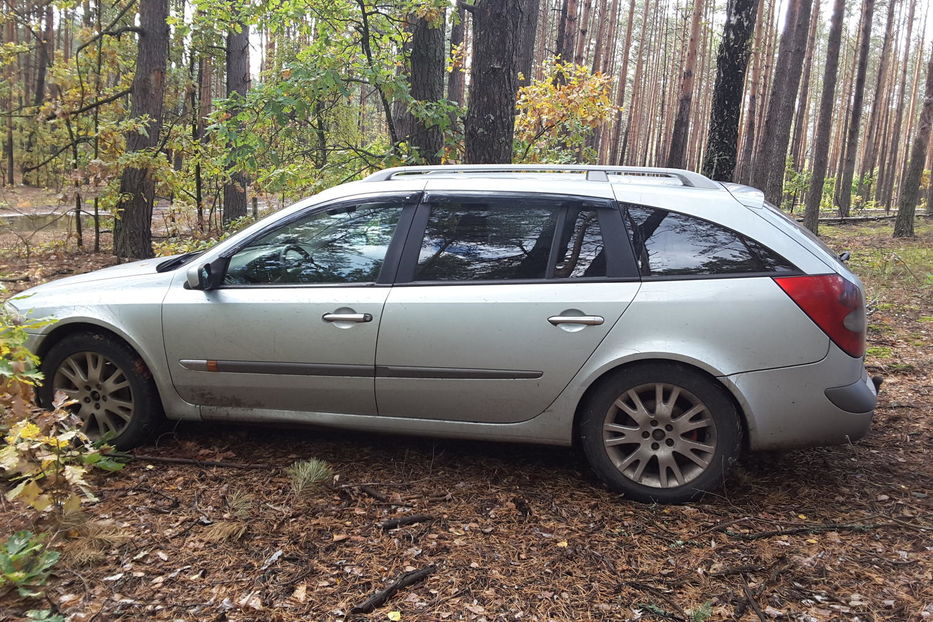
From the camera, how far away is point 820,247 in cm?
351

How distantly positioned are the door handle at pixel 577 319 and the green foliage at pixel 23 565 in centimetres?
248

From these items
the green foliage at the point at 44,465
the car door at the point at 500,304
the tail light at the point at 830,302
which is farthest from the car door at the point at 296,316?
the tail light at the point at 830,302

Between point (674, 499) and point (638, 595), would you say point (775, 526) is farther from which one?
point (638, 595)

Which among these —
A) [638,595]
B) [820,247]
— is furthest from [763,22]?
[638,595]

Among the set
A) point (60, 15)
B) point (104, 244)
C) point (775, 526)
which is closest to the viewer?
point (775, 526)

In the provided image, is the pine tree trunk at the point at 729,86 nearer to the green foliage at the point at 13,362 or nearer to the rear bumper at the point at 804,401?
the rear bumper at the point at 804,401

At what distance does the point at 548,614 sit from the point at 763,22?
31.1 metres

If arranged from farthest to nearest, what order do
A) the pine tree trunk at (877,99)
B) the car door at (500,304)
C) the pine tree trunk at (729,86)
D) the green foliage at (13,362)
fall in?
the pine tree trunk at (877,99) → the pine tree trunk at (729,86) → the car door at (500,304) → the green foliage at (13,362)

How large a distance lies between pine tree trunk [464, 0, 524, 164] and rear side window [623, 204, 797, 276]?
3.52 meters

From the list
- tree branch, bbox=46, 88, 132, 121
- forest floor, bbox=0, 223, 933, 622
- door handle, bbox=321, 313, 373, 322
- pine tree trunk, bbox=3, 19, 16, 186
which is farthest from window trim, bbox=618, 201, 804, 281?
pine tree trunk, bbox=3, 19, 16, 186

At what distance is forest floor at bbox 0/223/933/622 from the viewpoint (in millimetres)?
2682

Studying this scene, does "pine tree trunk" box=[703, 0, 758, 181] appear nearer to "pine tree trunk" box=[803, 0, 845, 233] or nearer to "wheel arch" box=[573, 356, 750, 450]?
"wheel arch" box=[573, 356, 750, 450]

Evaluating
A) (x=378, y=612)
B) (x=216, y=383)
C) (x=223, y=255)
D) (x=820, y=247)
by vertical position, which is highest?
(x=820, y=247)

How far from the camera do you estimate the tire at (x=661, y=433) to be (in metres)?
3.40
